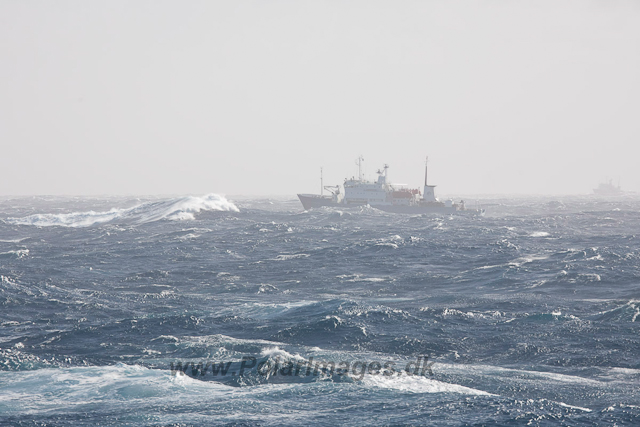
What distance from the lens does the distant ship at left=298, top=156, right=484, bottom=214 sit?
124 m

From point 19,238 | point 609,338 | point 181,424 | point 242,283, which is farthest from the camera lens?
point 19,238

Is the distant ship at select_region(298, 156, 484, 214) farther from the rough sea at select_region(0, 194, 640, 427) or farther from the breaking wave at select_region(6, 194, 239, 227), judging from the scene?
the rough sea at select_region(0, 194, 640, 427)

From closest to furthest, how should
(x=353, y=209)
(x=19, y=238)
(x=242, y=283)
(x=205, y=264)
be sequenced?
(x=242, y=283) → (x=205, y=264) → (x=19, y=238) → (x=353, y=209)

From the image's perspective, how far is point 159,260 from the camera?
5028cm

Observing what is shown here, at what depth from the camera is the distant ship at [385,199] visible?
407 ft

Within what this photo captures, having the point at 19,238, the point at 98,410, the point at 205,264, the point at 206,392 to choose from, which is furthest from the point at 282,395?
the point at 19,238

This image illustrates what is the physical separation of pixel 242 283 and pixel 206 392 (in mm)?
21533

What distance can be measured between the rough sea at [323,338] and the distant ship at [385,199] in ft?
233

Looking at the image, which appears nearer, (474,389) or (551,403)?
(551,403)

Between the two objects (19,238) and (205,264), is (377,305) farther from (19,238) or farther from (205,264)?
(19,238)

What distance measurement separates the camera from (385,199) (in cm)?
12825

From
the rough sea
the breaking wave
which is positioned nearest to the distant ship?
the breaking wave

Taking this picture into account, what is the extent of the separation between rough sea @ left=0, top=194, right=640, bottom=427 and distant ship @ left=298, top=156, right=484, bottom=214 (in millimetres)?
70875

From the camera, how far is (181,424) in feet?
47.0
